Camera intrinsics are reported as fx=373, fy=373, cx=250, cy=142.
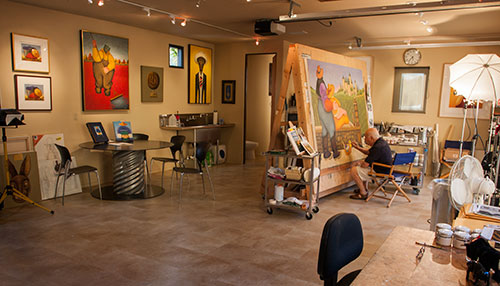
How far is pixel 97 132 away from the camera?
638cm

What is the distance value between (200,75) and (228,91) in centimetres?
84

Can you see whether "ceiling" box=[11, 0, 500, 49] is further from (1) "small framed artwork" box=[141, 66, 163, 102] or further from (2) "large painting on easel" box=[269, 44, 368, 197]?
(1) "small framed artwork" box=[141, 66, 163, 102]

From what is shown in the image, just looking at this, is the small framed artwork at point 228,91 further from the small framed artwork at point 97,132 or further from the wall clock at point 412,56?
the wall clock at point 412,56

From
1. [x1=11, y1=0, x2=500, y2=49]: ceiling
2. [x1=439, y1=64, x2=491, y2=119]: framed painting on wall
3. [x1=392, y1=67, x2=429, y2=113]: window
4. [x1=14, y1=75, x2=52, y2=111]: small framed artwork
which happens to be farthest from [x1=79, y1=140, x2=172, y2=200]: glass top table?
[x1=439, y1=64, x2=491, y2=119]: framed painting on wall

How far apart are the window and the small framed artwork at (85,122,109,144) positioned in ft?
21.1

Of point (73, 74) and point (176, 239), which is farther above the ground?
point (73, 74)

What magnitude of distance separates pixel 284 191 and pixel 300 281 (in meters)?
2.36

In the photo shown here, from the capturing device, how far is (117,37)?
273 inches

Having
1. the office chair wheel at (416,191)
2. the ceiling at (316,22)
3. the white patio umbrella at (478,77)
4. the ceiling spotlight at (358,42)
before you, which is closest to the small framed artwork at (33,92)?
Result: the ceiling at (316,22)

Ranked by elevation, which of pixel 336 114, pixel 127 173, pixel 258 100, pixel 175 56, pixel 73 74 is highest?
pixel 175 56

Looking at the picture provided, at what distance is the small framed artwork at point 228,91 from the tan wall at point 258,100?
0.75 m

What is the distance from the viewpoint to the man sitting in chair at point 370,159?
6.18 meters

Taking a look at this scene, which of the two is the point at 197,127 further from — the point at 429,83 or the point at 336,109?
the point at 429,83

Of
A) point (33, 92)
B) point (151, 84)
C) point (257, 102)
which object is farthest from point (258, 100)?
point (33, 92)
